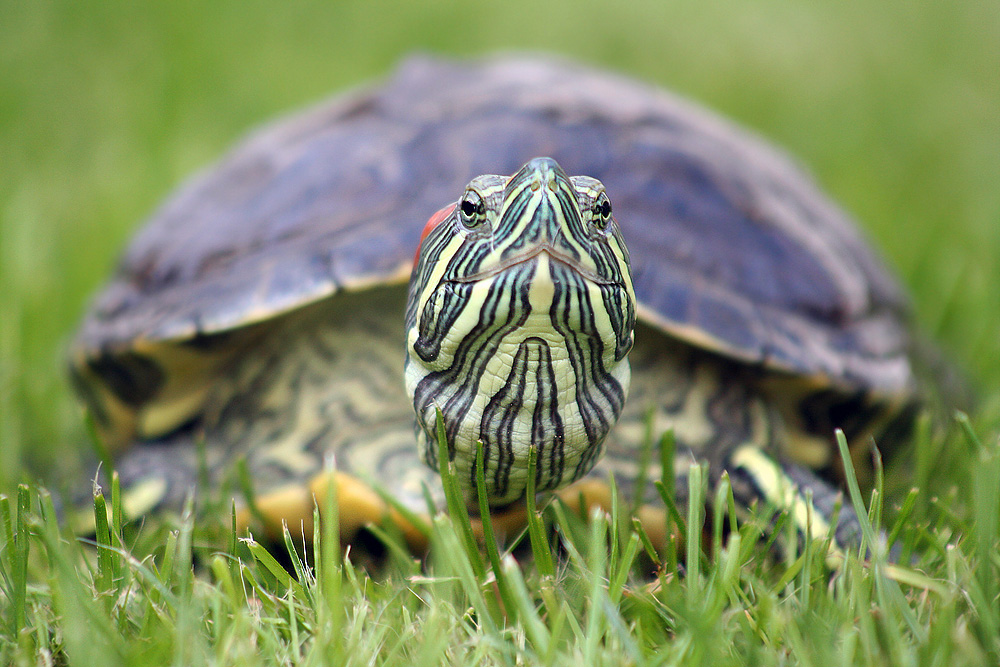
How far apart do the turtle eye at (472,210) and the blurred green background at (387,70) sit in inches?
53.7

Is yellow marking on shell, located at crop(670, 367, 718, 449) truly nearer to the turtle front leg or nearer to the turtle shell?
the turtle front leg

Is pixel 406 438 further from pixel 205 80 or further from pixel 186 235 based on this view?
pixel 205 80

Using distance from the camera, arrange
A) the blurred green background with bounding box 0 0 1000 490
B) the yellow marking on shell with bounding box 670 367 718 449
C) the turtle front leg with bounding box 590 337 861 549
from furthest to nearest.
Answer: the blurred green background with bounding box 0 0 1000 490 < the yellow marking on shell with bounding box 670 367 718 449 < the turtle front leg with bounding box 590 337 861 549

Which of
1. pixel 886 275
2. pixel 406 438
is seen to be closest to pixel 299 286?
pixel 406 438

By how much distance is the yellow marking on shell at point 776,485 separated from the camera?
157 centimetres

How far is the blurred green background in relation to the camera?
3043 mm

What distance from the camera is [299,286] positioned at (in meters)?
1.74

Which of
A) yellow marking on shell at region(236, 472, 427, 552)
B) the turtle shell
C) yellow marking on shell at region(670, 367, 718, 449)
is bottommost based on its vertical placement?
yellow marking on shell at region(236, 472, 427, 552)

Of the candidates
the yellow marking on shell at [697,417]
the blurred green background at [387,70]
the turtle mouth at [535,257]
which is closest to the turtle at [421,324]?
the yellow marking on shell at [697,417]

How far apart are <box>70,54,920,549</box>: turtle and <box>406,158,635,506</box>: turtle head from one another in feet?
0.03

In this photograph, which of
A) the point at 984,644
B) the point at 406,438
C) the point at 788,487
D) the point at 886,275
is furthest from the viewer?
the point at 886,275

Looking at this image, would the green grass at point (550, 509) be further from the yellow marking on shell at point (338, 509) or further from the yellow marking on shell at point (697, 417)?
the yellow marking on shell at point (697, 417)

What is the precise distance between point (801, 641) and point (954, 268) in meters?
2.88

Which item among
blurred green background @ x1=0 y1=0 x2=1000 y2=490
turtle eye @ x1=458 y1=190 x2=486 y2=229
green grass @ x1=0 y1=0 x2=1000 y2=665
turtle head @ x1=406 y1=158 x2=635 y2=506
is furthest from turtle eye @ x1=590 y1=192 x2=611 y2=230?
blurred green background @ x1=0 y1=0 x2=1000 y2=490
